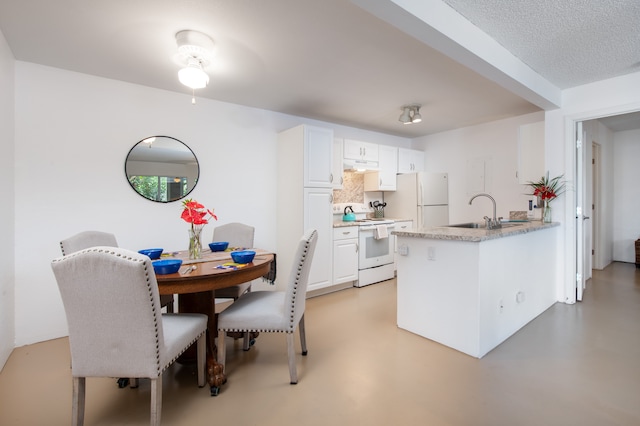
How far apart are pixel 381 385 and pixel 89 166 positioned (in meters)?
3.16

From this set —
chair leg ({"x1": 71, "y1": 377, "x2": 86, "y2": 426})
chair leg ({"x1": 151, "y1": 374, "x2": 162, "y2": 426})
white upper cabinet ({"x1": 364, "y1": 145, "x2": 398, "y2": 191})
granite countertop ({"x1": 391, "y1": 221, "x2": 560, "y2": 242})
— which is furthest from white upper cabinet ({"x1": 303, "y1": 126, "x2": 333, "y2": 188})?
chair leg ({"x1": 71, "y1": 377, "x2": 86, "y2": 426})

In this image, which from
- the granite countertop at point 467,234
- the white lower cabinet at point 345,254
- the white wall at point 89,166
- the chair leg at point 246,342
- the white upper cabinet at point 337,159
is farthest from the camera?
the white upper cabinet at point 337,159

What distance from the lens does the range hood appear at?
438cm

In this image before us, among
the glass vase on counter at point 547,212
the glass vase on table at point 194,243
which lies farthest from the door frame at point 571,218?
the glass vase on table at point 194,243

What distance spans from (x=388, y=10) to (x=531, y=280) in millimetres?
2790

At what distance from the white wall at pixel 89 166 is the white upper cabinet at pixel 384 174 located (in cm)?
221

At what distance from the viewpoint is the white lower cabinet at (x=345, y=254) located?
393 centimetres

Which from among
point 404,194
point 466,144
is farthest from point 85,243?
point 466,144

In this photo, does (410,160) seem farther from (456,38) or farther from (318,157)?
(456,38)

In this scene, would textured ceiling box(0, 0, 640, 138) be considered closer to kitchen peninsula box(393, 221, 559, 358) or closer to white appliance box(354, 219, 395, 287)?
kitchen peninsula box(393, 221, 559, 358)

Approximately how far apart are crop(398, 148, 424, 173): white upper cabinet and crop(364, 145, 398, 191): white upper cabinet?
0.41ft

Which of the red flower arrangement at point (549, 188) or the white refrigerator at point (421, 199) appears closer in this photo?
the red flower arrangement at point (549, 188)

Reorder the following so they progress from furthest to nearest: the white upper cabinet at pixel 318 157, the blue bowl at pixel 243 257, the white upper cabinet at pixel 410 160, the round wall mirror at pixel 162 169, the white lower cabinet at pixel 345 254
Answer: the white upper cabinet at pixel 410 160, the white lower cabinet at pixel 345 254, the white upper cabinet at pixel 318 157, the round wall mirror at pixel 162 169, the blue bowl at pixel 243 257

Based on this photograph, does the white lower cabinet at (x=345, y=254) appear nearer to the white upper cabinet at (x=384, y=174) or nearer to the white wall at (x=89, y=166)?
the white upper cabinet at (x=384, y=174)
